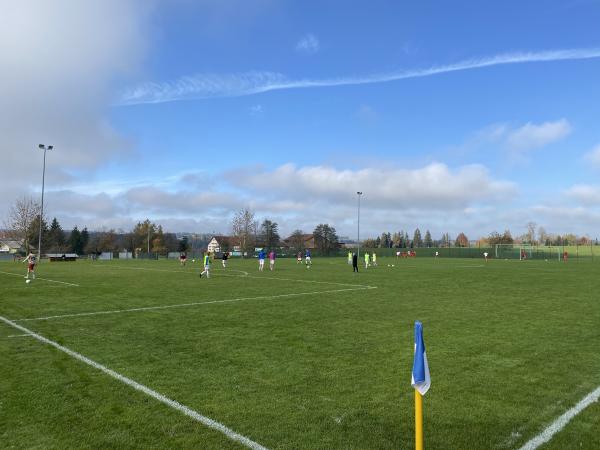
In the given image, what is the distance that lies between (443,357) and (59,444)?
588 cm

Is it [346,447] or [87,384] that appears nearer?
[346,447]

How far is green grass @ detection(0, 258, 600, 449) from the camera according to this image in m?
4.68

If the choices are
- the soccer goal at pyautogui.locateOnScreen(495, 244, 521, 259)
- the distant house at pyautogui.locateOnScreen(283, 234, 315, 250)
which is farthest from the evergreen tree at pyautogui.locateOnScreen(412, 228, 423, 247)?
the soccer goal at pyautogui.locateOnScreen(495, 244, 521, 259)

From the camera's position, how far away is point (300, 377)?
21.6 feet

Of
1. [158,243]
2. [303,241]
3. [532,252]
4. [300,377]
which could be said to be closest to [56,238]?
[158,243]

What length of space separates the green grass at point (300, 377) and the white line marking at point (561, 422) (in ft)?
0.25

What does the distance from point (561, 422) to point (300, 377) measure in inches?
130

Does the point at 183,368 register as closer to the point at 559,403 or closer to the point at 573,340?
the point at 559,403

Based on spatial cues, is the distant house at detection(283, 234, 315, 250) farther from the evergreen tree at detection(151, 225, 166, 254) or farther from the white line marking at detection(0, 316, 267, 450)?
the white line marking at detection(0, 316, 267, 450)

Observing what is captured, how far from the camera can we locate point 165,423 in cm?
491

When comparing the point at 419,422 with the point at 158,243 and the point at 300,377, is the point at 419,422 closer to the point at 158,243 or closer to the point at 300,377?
the point at 300,377

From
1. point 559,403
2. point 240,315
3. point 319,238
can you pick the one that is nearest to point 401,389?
point 559,403

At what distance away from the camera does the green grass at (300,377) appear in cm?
468

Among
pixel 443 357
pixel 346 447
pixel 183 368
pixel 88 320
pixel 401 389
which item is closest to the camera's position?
pixel 346 447
